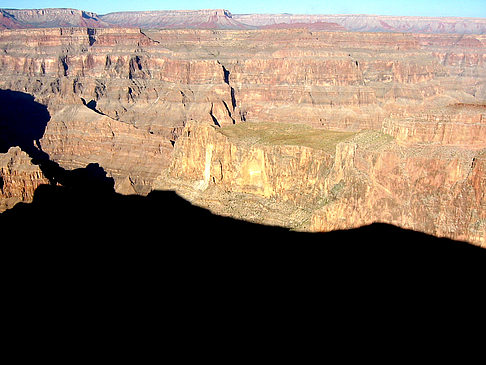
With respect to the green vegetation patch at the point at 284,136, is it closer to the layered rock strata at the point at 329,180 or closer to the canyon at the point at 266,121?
the layered rock strata at the point at 329,180

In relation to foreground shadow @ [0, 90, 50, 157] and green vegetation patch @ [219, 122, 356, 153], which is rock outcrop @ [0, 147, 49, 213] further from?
foreground shadow @ [0, 90, 50, 157]

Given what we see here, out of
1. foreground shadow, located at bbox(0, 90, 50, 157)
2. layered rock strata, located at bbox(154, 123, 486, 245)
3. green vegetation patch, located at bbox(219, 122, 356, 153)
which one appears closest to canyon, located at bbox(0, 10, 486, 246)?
layered rock strata, located at bbox(154, 123, 486, 245)

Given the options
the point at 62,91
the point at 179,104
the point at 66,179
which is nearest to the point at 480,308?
the point at 66,179

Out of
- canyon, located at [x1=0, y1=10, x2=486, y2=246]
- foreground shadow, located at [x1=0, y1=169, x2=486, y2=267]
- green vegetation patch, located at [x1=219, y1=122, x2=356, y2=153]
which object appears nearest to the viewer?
foreground shadow, located at [x1=0, y1=169, x2=486, y2=267]

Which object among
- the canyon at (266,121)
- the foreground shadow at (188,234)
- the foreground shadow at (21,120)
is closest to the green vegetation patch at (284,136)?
the canyon at (266,121)

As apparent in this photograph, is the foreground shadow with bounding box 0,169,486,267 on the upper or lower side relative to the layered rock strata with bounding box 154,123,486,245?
lower

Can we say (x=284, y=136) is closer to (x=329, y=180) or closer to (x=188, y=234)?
(x=329, y=180)

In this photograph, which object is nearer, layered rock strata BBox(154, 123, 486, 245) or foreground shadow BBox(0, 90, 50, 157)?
layered rock strata BBox(154, 123, 486, 245)
